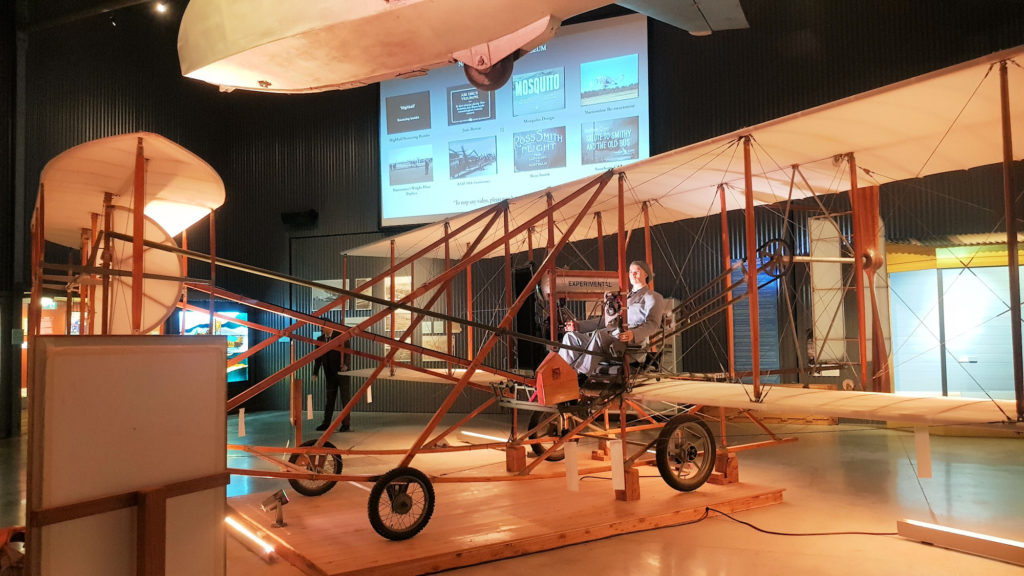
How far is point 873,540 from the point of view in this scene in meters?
4.60

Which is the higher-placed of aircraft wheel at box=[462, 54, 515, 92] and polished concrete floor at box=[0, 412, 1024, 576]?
aircraft wheel at box=[462, 54, 515, 92]

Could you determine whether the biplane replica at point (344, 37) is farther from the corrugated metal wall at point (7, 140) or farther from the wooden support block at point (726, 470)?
the corrugated metal wall at point (7, 140)

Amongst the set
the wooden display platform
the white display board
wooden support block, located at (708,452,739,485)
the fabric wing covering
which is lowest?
the wooden display platform

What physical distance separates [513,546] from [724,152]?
3.40 metres

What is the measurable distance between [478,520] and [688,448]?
198 cm

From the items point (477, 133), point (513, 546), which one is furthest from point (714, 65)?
point (513, 546)

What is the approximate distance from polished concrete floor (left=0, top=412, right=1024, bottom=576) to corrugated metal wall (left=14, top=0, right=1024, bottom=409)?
3.13 metres

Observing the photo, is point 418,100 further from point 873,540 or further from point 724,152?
point 873,540

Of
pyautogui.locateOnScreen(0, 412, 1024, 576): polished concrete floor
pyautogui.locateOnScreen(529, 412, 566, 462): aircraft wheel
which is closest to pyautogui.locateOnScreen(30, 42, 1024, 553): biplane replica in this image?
pyautogui.locateOnScreen(529, 412, 566, 462): aircraft wheel

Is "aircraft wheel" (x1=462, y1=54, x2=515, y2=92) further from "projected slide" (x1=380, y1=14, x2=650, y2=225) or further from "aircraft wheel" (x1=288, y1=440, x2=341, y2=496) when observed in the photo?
"projected slide" (x1=380, y1=14, x2=650, y2=225)

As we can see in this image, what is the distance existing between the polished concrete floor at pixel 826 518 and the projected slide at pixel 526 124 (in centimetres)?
519

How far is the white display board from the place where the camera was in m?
2.04

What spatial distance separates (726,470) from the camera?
19.7ft

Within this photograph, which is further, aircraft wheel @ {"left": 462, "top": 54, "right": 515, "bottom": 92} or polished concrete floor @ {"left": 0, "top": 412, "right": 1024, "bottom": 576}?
polished concrete floor @ {"left": 0, "top": 412, "right": 1024, "bottom": 576}
